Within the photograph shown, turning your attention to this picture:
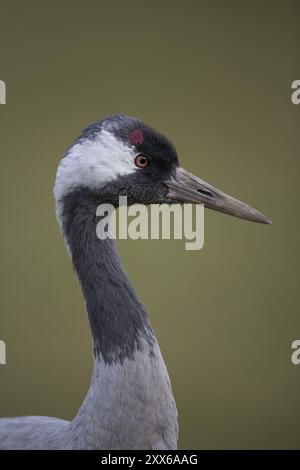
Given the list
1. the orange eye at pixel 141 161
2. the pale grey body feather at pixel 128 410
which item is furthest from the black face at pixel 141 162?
the pale grey body feather at pixel 128 410

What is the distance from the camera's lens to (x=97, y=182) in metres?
1.87

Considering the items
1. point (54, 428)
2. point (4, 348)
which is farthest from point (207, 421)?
point (54, 428)

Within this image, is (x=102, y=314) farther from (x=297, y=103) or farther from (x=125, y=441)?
(x=297, y=103)

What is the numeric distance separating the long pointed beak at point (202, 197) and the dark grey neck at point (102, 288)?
7.4 inches

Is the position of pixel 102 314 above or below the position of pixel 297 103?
below

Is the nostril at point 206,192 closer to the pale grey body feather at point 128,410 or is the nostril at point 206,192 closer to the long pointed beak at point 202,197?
the long pointed beak at point 202,197

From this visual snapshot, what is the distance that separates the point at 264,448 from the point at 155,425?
1630 mm

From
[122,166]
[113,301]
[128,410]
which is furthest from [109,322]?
[122,166]

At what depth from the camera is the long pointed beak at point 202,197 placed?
6.47ft

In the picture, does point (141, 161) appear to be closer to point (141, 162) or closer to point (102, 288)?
point (141, 162)

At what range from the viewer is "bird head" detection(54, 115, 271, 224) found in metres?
1.86

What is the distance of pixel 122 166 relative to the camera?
1.89m

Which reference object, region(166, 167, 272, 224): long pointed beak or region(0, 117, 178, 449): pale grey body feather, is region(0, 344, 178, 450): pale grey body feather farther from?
region(166, 167, 272, 224): long pointed beak

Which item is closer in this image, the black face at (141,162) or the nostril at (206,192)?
the black face at (141,162)
